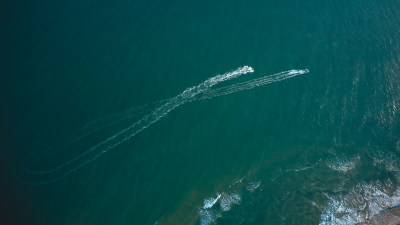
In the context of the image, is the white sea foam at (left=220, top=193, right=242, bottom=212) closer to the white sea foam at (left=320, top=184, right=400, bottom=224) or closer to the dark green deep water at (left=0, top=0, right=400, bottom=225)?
the dark green deep water at (left=0, top=0, right=400, bottom=225)

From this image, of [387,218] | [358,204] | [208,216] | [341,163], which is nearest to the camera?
[387,218]

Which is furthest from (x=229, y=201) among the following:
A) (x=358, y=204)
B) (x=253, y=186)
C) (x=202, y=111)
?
(x=358, y=204)

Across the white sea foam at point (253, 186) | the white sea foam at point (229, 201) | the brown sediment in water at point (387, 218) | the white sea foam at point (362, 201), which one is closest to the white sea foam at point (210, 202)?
the white sea foam at point (229, 201)

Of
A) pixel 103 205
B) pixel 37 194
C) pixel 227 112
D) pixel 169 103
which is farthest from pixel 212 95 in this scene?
pixel 37 194

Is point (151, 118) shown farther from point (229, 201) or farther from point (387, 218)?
point (387, 218)

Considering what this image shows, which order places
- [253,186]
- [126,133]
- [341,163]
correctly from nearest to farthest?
1. [253,186]
2. [341,163]
3. [126,133]
